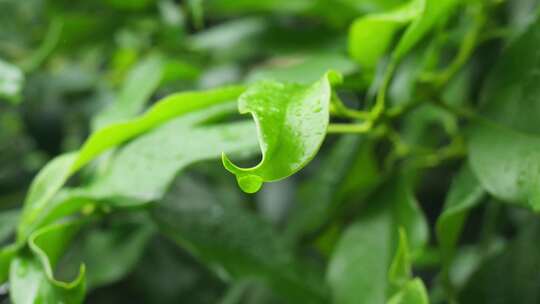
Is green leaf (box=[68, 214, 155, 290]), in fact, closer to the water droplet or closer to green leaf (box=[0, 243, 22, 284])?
green leaf (box=[0, 243, 22, 284])

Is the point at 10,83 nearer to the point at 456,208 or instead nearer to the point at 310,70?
the point at 310,70

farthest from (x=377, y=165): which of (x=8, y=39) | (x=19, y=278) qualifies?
(x=8, y=39)

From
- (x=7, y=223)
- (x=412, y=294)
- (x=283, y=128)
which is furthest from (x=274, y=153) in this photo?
(x=7, y=223)

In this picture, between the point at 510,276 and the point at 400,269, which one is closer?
the point at 400,269

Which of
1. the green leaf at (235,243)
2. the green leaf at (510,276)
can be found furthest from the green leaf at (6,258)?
the green leaf at (510,276)

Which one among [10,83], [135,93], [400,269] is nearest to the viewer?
[400,269]

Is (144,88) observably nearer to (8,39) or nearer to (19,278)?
(19,278)

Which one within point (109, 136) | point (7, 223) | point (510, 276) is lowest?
point (510, 276)
